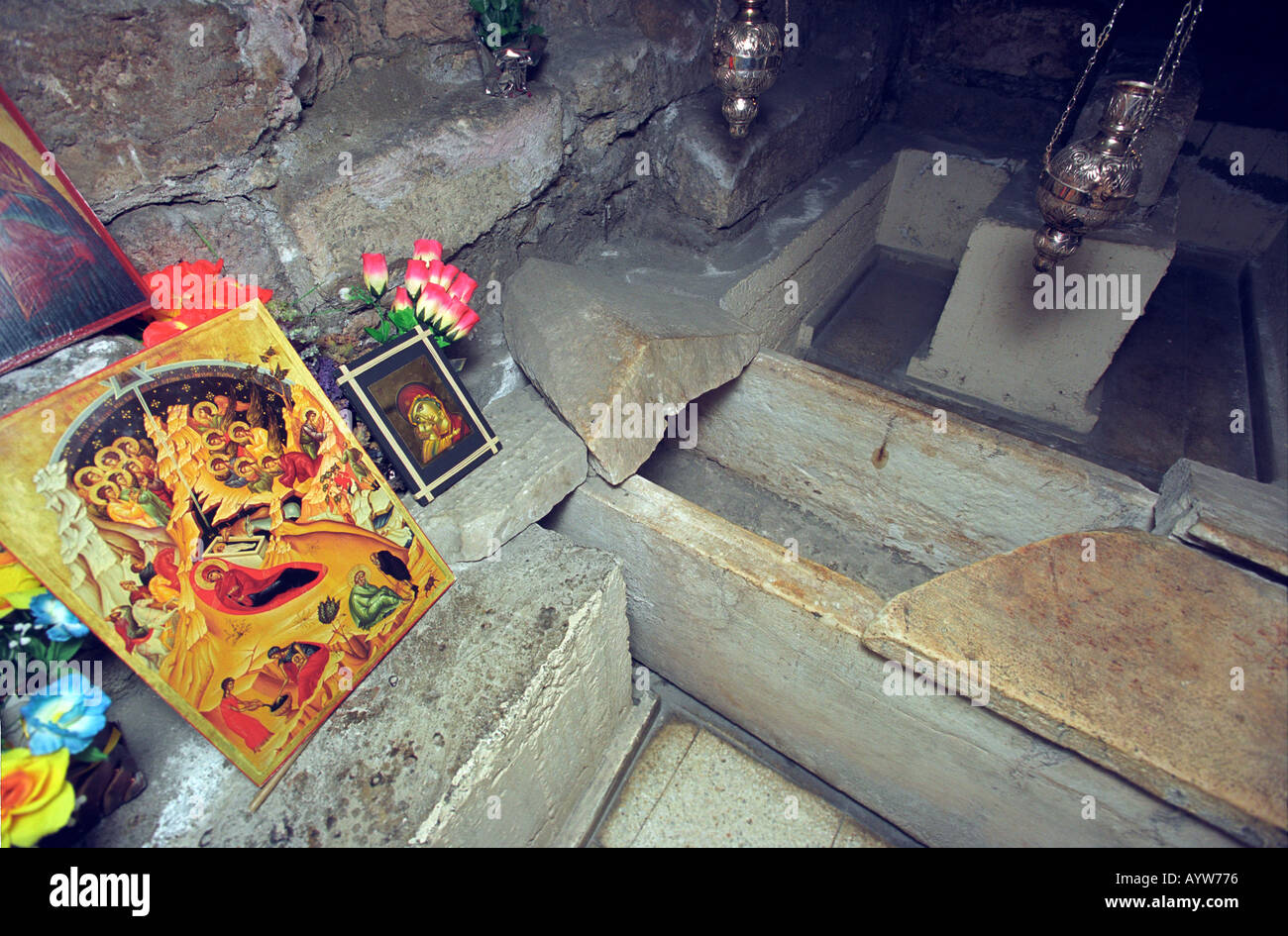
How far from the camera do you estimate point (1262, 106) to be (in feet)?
12.5

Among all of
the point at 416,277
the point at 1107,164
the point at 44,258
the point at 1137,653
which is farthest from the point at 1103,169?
the point at 44,258

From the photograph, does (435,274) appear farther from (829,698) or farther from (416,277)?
(829,698)

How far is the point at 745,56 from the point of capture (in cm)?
200

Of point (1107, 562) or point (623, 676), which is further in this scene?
point (623, 676)

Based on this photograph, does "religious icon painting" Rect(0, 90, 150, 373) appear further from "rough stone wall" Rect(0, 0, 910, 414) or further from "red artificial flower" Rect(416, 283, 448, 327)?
"red artificial flower" Rect(416, 283, 448, 327)

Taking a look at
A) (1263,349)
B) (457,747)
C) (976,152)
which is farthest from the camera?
(976,152)

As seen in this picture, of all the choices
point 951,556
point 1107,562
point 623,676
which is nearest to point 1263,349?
point 951,556

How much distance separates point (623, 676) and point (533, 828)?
50cm

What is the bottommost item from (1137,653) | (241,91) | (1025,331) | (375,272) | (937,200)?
(1025,331)

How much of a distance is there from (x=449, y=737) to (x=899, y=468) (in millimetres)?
1769

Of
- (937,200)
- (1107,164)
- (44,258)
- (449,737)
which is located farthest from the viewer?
(937,200)

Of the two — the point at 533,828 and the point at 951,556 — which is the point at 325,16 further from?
the point at 951,556

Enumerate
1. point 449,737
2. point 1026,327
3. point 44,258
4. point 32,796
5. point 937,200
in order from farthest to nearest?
point 937,200
point 1026,327
point 449,737
point 44,258
point 32,796

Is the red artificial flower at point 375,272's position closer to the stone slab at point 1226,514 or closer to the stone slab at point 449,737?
the stone slab at point 449,737
